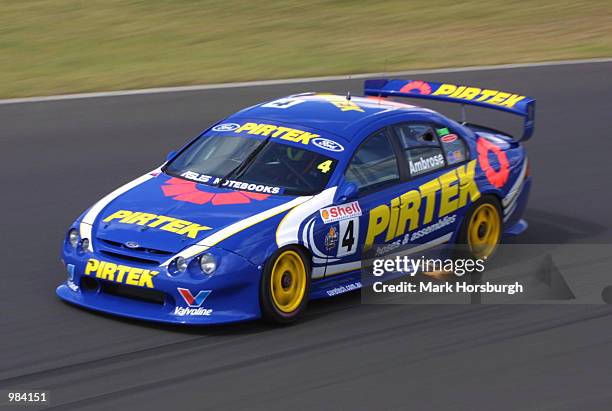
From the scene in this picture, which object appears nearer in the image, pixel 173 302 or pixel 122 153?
pixel 173 302

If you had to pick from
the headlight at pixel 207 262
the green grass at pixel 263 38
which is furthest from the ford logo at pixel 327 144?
the green grass at pixel 263 38

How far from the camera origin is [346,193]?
26.5 feet

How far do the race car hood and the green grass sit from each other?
7.21 meters

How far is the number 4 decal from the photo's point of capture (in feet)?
26.4

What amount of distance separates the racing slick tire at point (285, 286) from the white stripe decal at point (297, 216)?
0.07m

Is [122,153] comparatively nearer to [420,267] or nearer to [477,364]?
[420,267]

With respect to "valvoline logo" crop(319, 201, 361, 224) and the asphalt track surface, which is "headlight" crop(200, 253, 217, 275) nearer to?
the asphalt track surface

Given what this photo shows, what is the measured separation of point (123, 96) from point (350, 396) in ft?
29.3

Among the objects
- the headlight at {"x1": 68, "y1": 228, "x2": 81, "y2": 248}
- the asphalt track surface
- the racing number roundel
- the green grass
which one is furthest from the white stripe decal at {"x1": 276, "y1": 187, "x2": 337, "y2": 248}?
the green grass

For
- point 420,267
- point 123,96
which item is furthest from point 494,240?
point 123,96

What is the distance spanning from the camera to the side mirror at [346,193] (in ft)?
26.5

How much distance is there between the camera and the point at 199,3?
2112cm

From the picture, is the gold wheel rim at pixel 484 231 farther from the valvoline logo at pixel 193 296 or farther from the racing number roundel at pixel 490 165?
the valvoline logo at pixel 193 296

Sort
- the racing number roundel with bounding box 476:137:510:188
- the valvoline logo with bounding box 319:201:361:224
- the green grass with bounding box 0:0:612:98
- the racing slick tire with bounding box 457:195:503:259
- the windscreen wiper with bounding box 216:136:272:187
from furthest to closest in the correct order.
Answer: the green grass with bounding box 0:0:612:98 → the racing number roundel with bounding box 476:137:510:188 → the racing slick tire with bounding box 457:195:503:259 → the windscreen wiper with bounding box 216:136:272:187 → the valvoline logo with bounding box 319:201:361:224
